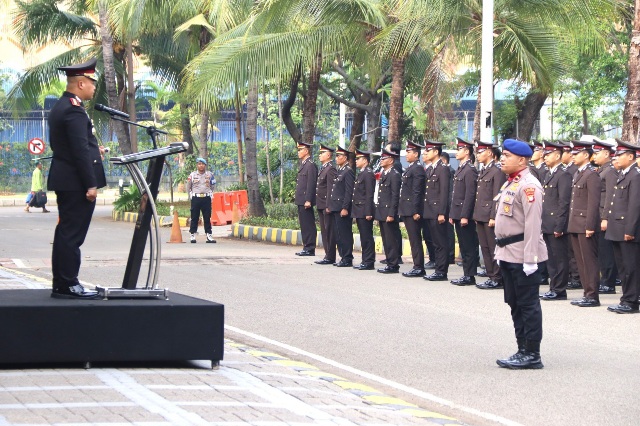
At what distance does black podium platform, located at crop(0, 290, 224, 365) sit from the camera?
8000 millimetres

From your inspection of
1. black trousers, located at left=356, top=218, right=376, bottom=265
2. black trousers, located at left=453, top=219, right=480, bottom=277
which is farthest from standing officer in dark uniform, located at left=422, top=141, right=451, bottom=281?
black trousers, located at left=356, top=218, right=376, bottom=265

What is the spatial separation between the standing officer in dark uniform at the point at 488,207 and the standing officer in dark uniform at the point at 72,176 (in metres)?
7.57

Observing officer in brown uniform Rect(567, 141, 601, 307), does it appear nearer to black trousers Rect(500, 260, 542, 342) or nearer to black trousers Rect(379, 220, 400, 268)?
black trousers Rect(379, 220, 400, 268)

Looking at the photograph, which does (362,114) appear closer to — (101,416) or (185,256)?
(185,256)

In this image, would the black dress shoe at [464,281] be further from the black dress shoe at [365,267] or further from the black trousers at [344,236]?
the black trousers at [344,236]

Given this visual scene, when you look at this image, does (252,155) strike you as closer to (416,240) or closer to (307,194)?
(307,194)

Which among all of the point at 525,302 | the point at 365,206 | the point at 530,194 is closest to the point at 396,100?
the point at 365,206

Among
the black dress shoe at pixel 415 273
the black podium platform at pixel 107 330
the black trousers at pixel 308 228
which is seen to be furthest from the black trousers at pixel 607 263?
the black podium platform at pixel 107 330

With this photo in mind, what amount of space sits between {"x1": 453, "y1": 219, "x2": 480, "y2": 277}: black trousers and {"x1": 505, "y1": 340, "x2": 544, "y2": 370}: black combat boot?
256 inches

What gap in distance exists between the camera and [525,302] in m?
9.39

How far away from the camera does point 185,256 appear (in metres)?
19.6

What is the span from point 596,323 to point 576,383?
347cm

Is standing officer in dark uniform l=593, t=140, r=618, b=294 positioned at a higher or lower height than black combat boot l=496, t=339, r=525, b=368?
higher

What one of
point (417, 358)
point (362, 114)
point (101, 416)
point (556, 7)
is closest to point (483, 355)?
point (417, 358)
